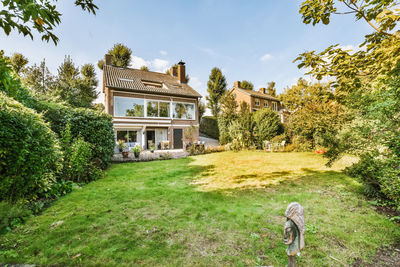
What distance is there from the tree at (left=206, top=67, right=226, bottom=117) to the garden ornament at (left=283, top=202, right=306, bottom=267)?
3668cm

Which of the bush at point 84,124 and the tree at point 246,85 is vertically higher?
the tree at point 246,85

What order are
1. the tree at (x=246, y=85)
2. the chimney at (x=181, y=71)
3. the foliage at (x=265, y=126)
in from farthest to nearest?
the tree at (x=246, y=85) < the chimney at (x=181, y=71) < the foliage at (x=265, y=126)

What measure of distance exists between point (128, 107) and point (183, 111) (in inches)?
263

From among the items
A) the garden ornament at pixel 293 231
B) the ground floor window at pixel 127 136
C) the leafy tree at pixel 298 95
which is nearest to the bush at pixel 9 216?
the garden ornament at pixel 293 231

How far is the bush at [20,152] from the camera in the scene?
3.38 meters

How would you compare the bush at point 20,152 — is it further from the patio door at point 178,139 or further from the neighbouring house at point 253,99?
the neighbouring house at point 253,99

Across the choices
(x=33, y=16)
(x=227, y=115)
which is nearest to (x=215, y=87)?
(x=227, y=115)

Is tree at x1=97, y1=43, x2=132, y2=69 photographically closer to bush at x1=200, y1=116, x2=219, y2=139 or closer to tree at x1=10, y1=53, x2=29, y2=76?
tree at x1=10, y1=53, x2=29, y2=76

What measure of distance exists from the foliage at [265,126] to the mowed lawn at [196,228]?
433 inches

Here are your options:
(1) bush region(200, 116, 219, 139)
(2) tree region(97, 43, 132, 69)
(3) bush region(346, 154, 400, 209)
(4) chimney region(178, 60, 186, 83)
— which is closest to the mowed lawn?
(3) bush region(346, 154, 400, 209)

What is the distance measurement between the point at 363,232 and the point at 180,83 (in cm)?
2413

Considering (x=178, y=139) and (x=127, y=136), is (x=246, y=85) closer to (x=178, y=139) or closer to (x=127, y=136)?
(x=178, y=139)

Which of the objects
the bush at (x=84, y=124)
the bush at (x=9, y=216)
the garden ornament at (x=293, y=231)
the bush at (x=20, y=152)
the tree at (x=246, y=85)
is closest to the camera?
the garden ornament at (x=293, y=231)

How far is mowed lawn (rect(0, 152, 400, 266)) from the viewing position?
235 centimetres
